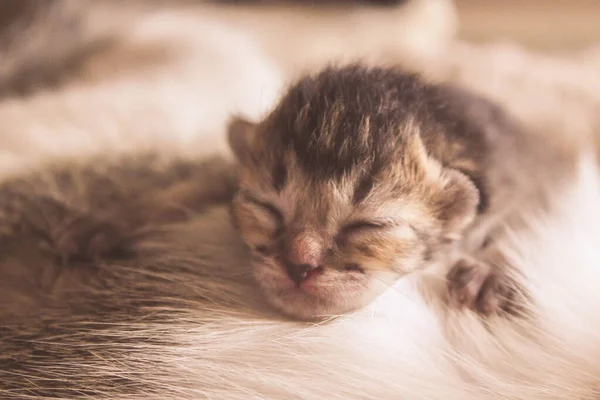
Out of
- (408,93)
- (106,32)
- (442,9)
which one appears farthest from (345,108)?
(442,9)

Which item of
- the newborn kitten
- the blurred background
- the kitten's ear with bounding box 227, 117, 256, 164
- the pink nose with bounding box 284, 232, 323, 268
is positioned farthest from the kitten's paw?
the blurred background

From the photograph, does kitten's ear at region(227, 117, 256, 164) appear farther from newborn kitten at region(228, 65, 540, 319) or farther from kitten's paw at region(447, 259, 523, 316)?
kitten's paw at region(447, 259, 523, 316)

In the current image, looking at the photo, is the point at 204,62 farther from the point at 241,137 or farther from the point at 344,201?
the point at 344,201

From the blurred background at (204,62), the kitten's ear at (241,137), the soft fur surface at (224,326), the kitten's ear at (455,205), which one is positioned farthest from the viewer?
the blurred background at (204,62)

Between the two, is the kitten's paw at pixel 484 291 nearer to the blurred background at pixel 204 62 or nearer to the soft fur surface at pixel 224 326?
the soft fur surface at pixel 224 326

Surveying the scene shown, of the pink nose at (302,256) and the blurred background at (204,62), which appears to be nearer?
the pink nose at (302,256)

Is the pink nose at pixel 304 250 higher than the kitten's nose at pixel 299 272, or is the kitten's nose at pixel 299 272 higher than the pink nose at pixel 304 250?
the pink nose at pixel 304 250

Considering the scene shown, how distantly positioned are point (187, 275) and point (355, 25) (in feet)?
3.90

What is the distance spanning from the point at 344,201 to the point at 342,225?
3cm

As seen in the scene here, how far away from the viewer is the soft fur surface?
513 mm

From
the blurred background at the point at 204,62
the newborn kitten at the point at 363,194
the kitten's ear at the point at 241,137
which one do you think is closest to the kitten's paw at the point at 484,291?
the newborn kitten at the point at 363,194

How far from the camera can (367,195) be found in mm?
632

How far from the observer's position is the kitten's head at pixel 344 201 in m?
0.61

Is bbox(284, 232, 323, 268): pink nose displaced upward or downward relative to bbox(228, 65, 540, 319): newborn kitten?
downward
